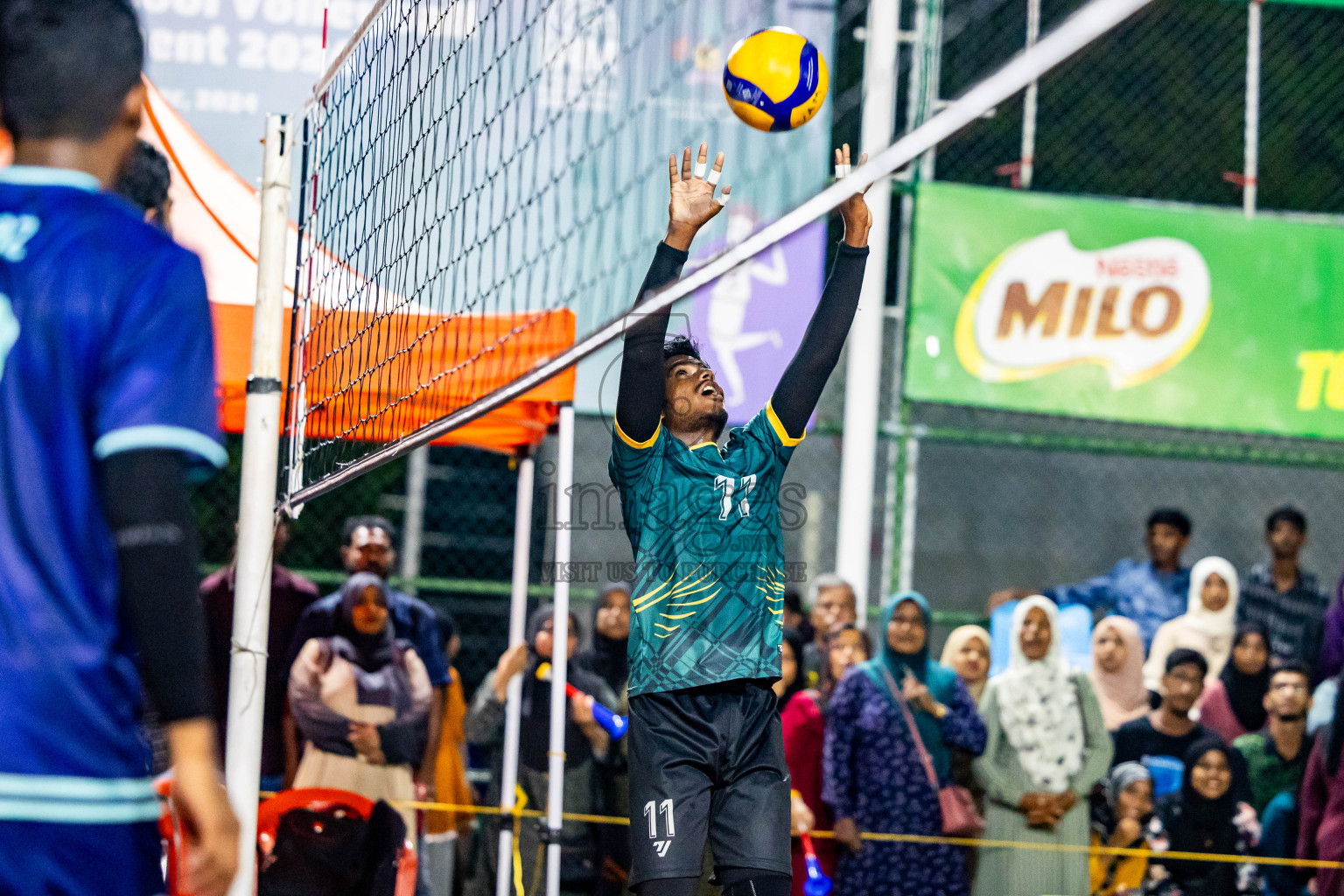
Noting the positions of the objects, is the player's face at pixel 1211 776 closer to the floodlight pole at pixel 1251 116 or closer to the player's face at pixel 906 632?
the player's face at pixel 906 632

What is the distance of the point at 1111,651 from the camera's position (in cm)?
737

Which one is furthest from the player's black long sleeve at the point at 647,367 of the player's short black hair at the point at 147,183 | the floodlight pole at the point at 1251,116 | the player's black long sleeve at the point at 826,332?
the floodlight pole at the point at 1251,116

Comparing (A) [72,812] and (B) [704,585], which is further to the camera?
(B) [704,585]

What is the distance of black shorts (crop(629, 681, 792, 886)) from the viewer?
372 cm

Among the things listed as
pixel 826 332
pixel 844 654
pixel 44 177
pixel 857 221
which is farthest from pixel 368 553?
pixel 44 177

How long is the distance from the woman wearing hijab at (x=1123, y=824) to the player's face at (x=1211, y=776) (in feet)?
0.63

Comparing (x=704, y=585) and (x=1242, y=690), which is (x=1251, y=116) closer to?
(x=1242, y=690)

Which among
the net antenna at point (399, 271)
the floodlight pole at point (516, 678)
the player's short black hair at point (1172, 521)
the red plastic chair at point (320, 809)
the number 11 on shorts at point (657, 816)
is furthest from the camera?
the player's short black hair at point (1172, 521)

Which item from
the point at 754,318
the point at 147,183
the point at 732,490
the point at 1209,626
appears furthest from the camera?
the point at 754,318

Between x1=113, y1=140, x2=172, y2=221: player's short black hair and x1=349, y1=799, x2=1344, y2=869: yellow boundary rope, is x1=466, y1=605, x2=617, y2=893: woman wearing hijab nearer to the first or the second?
x1=349, y1=799, x2=1344, y2=869: yellow boundary rope

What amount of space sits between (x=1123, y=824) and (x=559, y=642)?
270cm

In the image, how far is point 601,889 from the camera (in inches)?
276

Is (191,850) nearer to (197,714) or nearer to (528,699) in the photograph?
(197,714)

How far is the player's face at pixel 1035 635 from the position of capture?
274 inches
